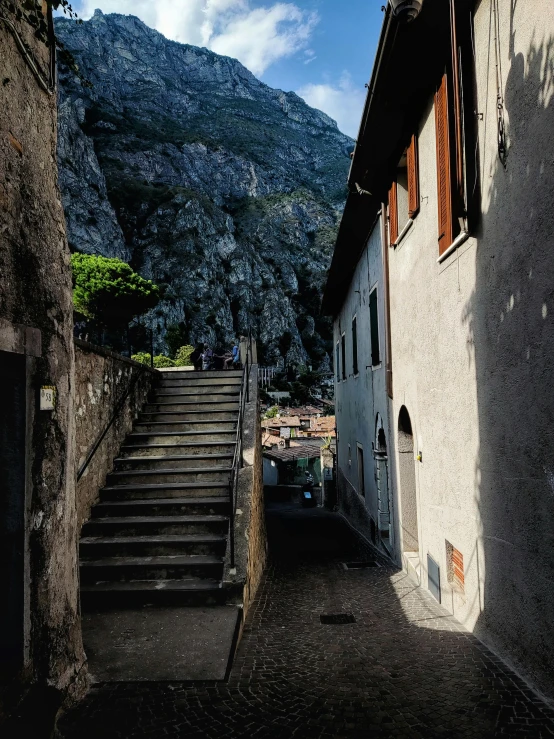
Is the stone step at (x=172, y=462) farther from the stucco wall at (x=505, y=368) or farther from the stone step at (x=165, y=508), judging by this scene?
the stucco wall at (x=505, y=368)

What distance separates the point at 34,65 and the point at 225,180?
353 feet

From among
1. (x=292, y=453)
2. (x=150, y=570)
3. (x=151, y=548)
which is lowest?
(x=292, y=453)

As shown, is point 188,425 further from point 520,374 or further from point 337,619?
point 520,374

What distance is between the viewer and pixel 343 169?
128 m

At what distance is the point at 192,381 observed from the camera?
9.74 meters

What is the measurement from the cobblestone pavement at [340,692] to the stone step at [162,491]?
1.63 metres

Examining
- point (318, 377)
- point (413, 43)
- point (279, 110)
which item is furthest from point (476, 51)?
point (279, 110)

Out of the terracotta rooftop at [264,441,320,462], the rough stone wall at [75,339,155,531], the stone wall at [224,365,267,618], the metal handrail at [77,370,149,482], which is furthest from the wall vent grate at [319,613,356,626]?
the terracotta rooftop at [264,441,320,462]

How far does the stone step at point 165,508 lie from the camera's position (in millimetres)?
5914

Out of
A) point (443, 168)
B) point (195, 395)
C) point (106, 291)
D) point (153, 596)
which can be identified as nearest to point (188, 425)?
point (195, 395)

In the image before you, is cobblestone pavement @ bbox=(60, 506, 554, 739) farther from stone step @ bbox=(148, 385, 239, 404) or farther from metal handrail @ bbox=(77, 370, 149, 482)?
stone step @ bbox=(148, 385, 239, 404)

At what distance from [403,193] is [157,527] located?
6.25 meters

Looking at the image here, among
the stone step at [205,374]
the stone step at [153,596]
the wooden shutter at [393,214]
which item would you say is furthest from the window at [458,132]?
the stone step at [205,374]

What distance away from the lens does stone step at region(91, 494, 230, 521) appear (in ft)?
19.4
